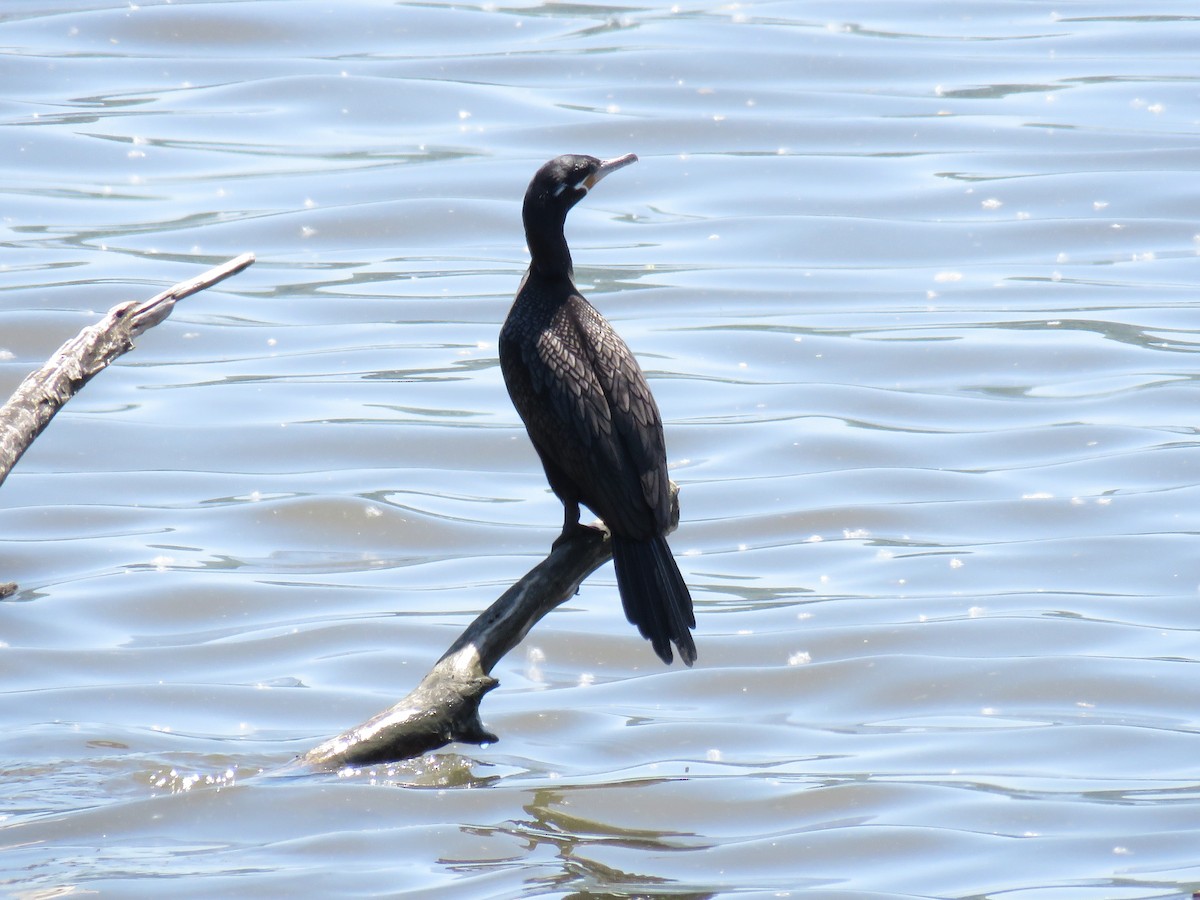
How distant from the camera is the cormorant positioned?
18.9 ft

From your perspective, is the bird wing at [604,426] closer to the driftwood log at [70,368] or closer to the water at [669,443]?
the water at [669,443]

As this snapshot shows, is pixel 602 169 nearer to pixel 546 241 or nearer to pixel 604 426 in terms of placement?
pixel 546 241

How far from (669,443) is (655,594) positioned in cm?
478

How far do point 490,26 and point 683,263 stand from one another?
21.9 feet

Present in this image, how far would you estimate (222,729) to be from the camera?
23.2 feet

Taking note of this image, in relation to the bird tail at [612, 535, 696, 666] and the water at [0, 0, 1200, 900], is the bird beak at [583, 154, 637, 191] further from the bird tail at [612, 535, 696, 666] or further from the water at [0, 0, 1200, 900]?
the water at [0, 0, 1200, 900]

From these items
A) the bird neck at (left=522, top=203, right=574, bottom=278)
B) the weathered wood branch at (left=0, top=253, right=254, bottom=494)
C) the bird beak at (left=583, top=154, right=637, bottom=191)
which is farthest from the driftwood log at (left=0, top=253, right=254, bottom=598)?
the bird beak at (left=583, top=154, right=637, bottom=191)

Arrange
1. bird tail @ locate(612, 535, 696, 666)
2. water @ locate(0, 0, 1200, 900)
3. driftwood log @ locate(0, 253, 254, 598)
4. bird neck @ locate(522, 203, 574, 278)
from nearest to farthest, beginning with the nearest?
driftwood log @ locate(0, 253, 254, 598)
bird tail @ locate(612, 535, 696, 666)
water @ locate(0, 0, 1200, 900)
bird neck @ locate(522, 203, 574, 278)

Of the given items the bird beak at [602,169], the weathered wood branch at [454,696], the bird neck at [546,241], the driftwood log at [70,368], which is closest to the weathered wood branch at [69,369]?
the driftwood log at [70,368]

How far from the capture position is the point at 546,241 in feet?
20.9

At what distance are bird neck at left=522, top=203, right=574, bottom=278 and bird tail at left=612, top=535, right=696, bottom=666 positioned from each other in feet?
3.46

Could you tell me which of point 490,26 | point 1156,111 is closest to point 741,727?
point 1156,111

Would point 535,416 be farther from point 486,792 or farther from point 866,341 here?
point 866,341

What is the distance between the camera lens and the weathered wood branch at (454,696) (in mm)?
5281
